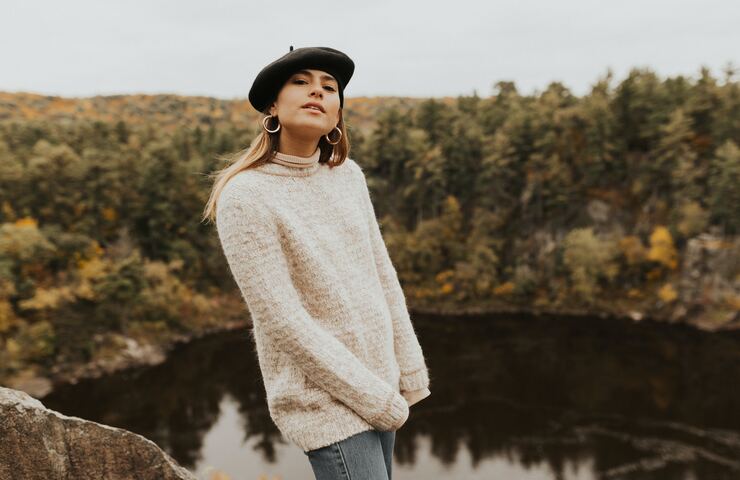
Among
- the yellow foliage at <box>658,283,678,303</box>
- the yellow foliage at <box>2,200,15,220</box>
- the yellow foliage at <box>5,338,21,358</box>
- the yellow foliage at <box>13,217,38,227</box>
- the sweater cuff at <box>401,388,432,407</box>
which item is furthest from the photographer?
the yellow foliage at <box>658,283,678,303</box>

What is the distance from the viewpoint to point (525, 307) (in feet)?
106

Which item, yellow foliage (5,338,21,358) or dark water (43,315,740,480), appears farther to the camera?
yellow foliage (5,338,21,358)

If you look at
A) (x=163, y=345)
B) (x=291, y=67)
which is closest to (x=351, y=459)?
(x=291, y=67)

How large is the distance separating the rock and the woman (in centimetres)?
138

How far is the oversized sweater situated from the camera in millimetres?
1595

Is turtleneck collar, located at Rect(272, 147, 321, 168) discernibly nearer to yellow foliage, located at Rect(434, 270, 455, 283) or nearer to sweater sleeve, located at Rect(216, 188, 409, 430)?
sweater sleeve, located at Rect(216, 188, 409, 430)

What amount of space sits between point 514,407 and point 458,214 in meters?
15.9

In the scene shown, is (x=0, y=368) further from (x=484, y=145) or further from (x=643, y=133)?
(x=643, y=133)

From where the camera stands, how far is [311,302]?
1729 millimetres

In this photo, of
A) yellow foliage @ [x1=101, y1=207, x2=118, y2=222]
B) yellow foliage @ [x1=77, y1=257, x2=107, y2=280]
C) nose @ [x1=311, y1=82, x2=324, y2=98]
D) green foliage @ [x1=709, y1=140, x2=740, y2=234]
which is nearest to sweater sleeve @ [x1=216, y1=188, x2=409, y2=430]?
nose @ [x1=311, y1=82, x2=324, y2=98]

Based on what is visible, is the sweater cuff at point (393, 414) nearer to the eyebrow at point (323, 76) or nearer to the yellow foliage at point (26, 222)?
the eyebrow at point (323, 76)

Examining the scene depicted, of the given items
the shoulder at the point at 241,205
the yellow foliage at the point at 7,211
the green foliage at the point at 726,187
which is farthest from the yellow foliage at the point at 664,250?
the yellow foliage at the point at 7,211

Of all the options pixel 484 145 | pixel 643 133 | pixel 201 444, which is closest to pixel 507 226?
pixel 484 145

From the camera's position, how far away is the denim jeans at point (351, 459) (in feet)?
5.41
